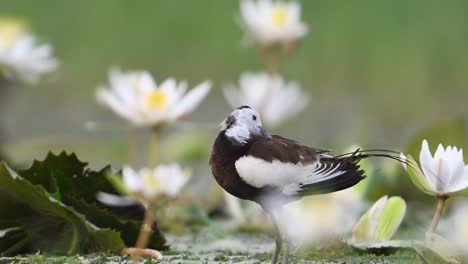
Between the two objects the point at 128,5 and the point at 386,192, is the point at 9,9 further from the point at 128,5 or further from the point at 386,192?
the point at 386,192

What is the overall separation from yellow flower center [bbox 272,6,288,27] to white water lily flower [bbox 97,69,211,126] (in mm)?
1091

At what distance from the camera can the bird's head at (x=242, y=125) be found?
222 cm

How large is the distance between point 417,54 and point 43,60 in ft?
16.0

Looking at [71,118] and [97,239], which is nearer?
[97,239]

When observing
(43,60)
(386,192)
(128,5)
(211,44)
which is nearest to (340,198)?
(386,192)

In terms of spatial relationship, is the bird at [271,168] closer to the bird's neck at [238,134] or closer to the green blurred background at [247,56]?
the bird's neck at [238,134]

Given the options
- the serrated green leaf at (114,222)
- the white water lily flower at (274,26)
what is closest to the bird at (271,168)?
the serrated green leaf at (114,222)

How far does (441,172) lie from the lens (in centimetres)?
233

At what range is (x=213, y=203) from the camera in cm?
420

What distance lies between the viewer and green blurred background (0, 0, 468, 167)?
7.56m

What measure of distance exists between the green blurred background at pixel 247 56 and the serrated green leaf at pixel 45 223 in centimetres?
431

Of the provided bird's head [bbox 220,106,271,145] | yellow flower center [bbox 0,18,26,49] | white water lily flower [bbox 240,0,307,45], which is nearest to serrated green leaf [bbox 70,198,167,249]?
bird's head [bbox 220,106,271,145]

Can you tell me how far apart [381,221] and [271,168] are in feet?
1.87

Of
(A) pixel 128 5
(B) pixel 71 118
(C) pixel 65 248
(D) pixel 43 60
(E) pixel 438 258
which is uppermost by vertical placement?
(A) pixel 128 5
